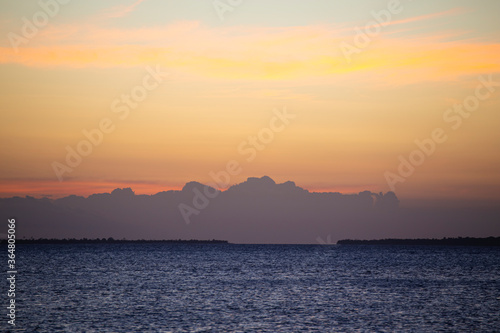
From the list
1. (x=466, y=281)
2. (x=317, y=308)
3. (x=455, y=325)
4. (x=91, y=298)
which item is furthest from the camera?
(x=466, y=281)

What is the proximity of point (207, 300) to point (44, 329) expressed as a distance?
20.6 metres

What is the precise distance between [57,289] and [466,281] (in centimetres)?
5894

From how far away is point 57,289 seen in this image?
67.1 m

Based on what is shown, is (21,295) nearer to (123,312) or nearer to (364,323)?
(123,312)

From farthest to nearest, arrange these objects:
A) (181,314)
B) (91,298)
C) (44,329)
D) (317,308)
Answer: (91,298) → (317,308) → (181,314) → (44,329)

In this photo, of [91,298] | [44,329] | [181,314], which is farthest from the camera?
[91,298]

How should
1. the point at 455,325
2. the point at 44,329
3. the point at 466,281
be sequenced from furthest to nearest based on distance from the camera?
1. the point at 466,281
2. the point at 455,325
3. the point at 44,329

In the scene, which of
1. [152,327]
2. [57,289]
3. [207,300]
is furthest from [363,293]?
[57,289]

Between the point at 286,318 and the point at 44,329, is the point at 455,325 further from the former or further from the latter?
the point at 44,329

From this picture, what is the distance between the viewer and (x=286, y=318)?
1885 inches

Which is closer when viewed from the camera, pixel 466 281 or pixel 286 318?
pixel 286 318

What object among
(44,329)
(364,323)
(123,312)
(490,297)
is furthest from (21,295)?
(490,297)

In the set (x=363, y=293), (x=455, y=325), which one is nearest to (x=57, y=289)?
(x=363, y=293)

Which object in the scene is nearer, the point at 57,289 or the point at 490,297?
the point at 490,297
